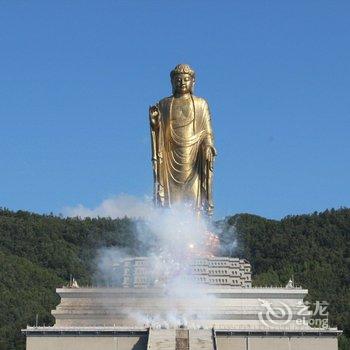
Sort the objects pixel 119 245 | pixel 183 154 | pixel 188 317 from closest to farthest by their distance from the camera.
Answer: pixel 188 317 < pixel 183 154 < pixel 119 245

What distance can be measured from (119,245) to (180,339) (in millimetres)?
29074

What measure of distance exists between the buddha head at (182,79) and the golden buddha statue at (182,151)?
0.09 ft

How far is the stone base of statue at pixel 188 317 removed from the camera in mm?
25328

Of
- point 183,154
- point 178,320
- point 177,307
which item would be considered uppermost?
point 183,154

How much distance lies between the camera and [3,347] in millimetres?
35312

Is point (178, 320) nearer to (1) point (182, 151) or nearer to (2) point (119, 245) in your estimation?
(1) point (182, 151)

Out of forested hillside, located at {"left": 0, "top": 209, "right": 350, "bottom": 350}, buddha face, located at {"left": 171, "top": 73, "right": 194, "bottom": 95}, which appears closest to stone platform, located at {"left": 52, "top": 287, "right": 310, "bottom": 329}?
buddha face, located at {"left": 171, "top": 73, "right": 194, "bottom": 95}

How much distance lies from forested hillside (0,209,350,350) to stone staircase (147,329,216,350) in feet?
56.3

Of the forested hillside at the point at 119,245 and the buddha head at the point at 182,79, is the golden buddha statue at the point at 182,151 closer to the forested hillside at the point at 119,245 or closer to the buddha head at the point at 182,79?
the buddha head at the point at 182,79

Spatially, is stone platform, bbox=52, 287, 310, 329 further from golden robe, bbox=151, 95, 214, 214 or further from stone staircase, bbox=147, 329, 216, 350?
golden robe, bbox=151, 95, 214, 214

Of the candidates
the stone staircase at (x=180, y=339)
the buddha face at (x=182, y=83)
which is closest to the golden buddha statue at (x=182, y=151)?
the buddha face at (x=182, y=83)

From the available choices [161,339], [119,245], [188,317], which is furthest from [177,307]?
[119,245]

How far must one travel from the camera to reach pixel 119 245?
175 feet

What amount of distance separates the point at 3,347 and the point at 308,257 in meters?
19.8
